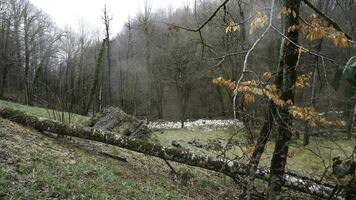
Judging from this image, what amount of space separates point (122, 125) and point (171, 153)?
15.4 ft

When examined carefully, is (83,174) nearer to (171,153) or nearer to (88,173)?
(88,173)

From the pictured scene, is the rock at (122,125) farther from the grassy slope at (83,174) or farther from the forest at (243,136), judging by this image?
the grassy slope at (83,174)

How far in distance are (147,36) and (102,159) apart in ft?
93.7

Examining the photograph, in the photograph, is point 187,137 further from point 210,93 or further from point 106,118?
point 210,93

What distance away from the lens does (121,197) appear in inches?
247

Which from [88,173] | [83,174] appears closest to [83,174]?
[83,174]

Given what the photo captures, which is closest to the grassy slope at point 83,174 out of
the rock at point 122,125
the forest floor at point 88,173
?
the forest floor at point 88,173

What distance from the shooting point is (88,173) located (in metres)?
6.95

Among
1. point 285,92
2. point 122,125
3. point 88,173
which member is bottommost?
point 88,173

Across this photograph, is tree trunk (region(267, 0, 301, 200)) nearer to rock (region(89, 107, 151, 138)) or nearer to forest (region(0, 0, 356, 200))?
forest (region(0, 0, 356, 200))

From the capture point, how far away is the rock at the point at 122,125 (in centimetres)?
1282

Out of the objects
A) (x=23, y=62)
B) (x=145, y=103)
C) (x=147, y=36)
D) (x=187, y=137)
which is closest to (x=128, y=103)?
(x=145, y=103)

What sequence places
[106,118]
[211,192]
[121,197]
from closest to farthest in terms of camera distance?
[121,197] < [211,192] < [106,118]

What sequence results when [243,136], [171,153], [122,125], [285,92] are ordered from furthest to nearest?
[122,125] → [243,136] → [171,153] → [285,92]
